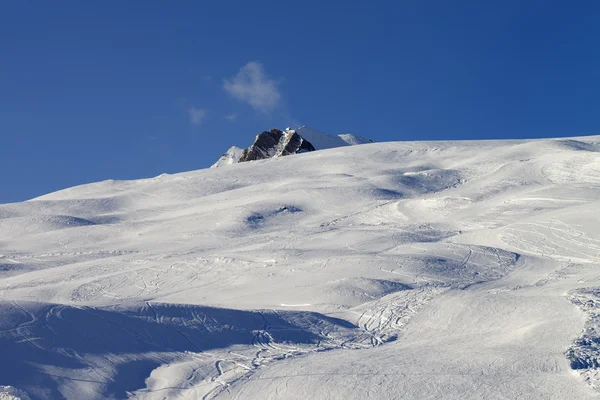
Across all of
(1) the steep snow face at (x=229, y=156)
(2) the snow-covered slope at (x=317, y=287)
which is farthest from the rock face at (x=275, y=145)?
(2) the snow-covered slope at (x=317, y=287)

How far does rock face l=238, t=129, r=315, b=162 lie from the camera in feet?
288

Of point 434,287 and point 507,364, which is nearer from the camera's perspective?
point 507,364

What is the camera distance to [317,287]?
2300 cm

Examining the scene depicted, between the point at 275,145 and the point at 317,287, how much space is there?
68.1m

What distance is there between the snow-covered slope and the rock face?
99.1 ft

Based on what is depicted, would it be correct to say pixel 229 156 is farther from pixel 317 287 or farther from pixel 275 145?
pixel 317 287

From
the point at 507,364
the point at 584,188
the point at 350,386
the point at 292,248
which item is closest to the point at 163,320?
the point at 350,386

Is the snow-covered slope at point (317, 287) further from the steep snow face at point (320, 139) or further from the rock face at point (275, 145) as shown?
the steep snow face at point (320, 139)

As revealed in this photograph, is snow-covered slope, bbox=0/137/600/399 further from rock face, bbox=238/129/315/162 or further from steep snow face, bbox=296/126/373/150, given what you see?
steep snow face, bbox=296/126/373/150

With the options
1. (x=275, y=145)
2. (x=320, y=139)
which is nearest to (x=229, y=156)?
(x=320, y=139)

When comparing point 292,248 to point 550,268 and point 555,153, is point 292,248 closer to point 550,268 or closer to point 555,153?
point 550,268

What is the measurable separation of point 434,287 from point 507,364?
31.7 ft

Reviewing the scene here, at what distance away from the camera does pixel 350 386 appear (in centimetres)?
1255

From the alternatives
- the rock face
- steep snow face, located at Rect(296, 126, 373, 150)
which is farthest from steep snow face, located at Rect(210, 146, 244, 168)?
the rock face
